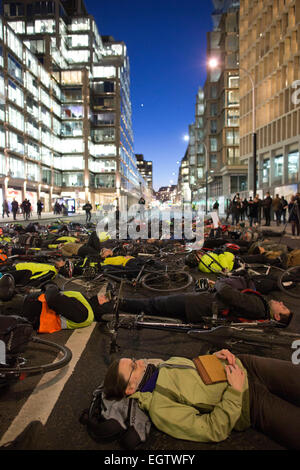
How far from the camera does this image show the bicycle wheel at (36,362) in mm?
2639

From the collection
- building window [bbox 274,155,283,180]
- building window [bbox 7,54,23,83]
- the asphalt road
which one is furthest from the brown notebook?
building window [bbox 7,54,23,83]

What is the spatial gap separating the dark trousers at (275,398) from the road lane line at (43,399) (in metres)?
1.58

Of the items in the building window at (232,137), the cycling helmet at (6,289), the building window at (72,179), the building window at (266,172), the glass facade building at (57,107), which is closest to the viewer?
the cycling helmet at (6,289)

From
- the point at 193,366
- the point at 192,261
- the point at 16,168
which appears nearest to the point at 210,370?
the point at 193,366

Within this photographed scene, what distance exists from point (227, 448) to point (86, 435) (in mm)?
981

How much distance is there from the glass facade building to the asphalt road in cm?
4317

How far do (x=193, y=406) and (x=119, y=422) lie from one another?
0.52 m

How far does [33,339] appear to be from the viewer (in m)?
3.37

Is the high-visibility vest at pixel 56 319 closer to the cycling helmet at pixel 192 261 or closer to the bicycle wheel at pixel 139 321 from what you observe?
the bicycle wheel at pixel 139 321

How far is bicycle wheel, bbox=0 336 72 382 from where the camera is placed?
2639 millimetres

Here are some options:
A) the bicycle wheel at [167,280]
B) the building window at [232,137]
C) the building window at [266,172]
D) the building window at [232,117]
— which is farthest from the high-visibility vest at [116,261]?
the building window at [232,117]

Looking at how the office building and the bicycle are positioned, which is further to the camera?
the office building

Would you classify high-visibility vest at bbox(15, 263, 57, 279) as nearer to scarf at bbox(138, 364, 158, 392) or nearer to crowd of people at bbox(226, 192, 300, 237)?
scarf at bbox(138, 364, 158, 392)

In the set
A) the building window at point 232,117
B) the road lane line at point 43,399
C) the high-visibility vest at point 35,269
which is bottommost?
the road lane line at point 43,399
